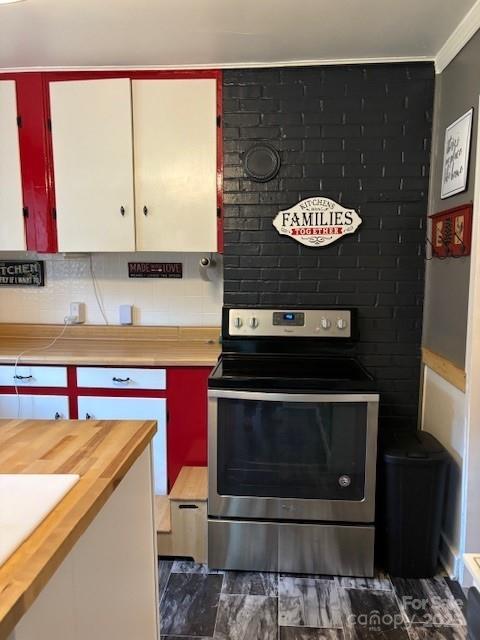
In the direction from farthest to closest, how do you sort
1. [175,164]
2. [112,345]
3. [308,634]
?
[112,345]
[175,164]
[308,634]

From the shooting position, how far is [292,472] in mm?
2035

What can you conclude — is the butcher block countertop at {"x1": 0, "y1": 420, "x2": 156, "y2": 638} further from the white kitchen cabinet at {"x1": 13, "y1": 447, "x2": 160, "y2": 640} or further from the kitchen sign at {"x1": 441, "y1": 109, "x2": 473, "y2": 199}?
the kitchen sign at {"x1": 441, "y1": 109, "x2": 473, "y2": 199}

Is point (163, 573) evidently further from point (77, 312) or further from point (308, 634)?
point (77, 312)

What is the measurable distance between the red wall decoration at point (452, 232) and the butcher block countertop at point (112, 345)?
120cm

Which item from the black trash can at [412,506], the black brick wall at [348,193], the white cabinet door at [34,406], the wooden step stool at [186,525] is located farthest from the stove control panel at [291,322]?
the white cabinet door at [34,406]

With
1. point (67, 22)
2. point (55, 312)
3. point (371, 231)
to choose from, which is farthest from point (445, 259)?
point (55, 312)

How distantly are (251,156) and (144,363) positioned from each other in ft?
3.90

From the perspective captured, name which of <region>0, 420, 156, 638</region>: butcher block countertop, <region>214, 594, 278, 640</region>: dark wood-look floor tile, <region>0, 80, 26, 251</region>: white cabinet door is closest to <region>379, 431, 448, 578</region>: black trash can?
<region>214, 594, 278, 640</region>: dark wood-look floor tile

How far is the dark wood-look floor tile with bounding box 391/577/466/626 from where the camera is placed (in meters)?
1.80

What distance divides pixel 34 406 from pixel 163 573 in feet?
3.46

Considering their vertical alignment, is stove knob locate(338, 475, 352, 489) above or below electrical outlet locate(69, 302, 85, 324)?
below

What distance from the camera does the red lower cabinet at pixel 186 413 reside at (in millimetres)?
2379

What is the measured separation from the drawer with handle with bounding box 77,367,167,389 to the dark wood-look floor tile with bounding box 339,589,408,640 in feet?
4.09

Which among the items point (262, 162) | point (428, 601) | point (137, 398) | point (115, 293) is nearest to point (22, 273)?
point (115, 293)
